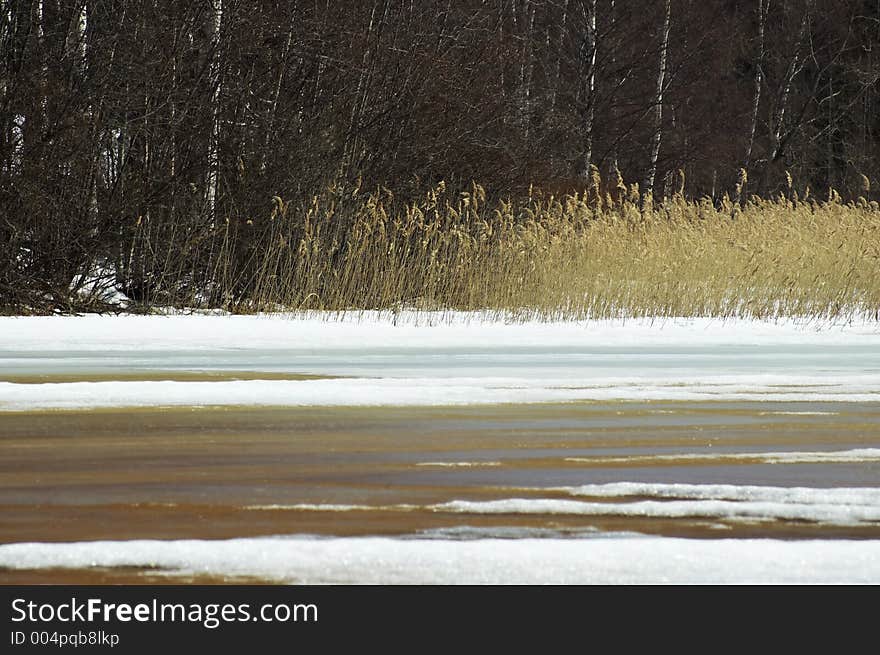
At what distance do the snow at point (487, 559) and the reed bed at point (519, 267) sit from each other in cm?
646

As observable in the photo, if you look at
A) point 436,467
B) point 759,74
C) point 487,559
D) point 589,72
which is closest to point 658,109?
point 589,72

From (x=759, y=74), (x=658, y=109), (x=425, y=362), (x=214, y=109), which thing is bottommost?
(x=425, y=362)

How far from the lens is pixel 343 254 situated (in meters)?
9.77

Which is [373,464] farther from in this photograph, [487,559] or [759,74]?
[759,74]

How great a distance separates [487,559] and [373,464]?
2.93ft

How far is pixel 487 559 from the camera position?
84.7 inches

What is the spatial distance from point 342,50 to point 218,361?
5.74 m

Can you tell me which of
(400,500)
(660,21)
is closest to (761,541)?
(400,500)

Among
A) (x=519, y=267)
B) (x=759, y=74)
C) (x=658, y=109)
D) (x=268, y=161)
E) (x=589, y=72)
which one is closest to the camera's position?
(x=519, y=267)

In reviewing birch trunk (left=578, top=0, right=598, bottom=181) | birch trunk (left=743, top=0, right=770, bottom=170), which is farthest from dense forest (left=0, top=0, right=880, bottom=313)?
birch trunk (left=743, top=0, right=770, bottom=170)

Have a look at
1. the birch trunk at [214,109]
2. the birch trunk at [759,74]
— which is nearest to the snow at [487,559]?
the birch trunk at [214,109]

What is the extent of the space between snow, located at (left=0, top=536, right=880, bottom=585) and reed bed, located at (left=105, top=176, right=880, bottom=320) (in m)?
6.46

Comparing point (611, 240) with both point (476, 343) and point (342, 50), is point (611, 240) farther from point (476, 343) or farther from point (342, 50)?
point (476, 343)

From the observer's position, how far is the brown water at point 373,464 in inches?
94.7
